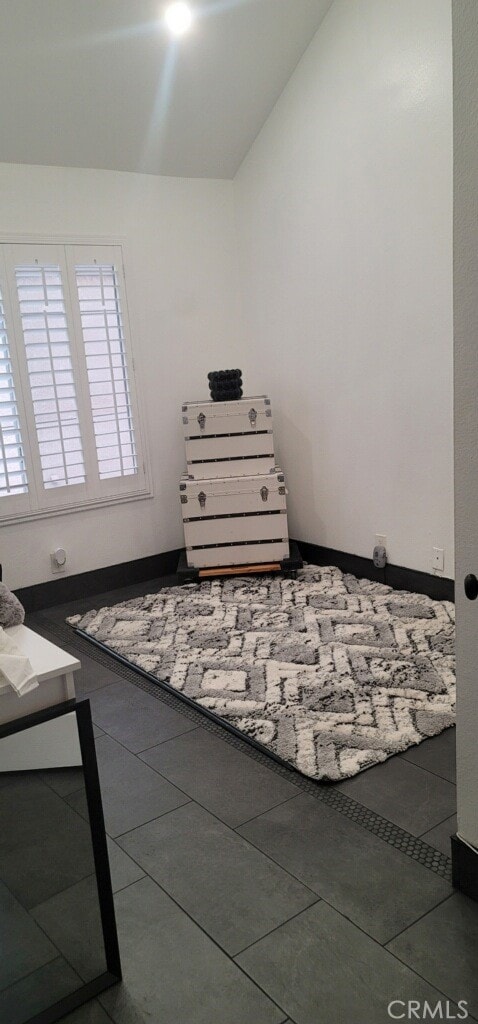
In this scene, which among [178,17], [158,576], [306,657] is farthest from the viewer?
[158,576]

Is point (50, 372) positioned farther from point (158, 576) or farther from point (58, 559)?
point (158, 576)

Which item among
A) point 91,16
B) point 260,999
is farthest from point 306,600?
point 91,16

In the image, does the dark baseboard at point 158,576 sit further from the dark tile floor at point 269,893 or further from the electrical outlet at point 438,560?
the dark tile floor at point 269,893

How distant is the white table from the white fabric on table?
1cm

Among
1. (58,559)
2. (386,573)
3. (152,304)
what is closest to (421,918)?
(386,573)

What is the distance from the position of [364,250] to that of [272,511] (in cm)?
152

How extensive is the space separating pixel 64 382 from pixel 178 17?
1.88m

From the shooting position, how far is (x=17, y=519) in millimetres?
3986

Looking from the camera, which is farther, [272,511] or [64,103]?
[272,511]

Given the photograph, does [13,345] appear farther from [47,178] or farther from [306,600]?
[306,600]

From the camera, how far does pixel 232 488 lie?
4.22m

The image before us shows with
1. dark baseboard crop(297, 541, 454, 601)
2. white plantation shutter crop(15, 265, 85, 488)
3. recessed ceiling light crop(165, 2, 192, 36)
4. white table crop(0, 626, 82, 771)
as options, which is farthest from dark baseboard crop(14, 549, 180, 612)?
recessed ceiling light crop(165, 2, 192, 36)

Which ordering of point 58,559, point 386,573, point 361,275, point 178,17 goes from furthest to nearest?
point 58,559 < point 386,573 < point 361,275 < point 178,17

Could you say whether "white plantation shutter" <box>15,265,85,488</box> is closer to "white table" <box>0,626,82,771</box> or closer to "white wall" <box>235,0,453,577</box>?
"white wall" <box>235,0,453,577</box>
